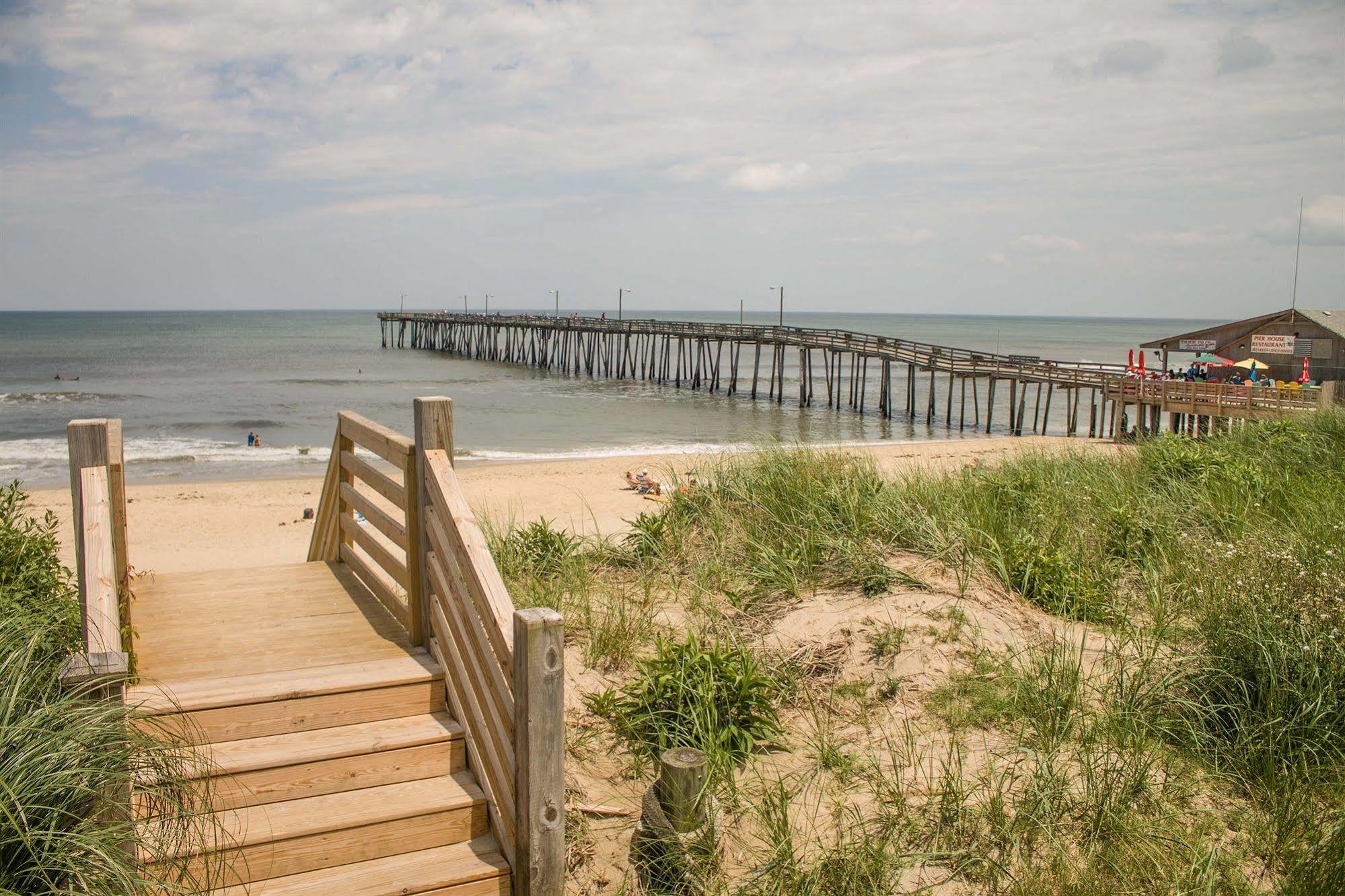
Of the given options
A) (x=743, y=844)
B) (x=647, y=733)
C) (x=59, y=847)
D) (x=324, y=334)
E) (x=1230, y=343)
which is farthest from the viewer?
(x=324, y=334)

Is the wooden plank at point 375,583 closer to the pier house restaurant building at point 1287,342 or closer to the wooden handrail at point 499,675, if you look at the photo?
the wooden handrail at point 499,675

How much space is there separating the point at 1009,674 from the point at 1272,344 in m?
28.7

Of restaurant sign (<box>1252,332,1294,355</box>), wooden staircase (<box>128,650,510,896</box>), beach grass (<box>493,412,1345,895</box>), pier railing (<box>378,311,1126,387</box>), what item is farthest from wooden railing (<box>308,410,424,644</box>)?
restaurant sign (<box>1252,332,1294,355</box>)

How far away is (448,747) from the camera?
13.7ft

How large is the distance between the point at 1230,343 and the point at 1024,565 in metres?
28.2

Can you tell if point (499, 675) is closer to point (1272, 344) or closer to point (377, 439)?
point (377, 439)

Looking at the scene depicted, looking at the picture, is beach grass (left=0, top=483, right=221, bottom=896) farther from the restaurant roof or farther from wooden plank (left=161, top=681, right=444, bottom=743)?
the restaurant roof

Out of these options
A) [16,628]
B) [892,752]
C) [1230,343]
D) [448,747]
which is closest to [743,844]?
[892,752]

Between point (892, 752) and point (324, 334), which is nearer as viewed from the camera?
point (892, 752)

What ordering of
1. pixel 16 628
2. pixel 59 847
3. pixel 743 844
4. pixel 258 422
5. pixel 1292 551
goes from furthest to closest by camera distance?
pixel 258 422, pixel 1292 551, pixel 743 844, pixel 16 628, pixel 59 847

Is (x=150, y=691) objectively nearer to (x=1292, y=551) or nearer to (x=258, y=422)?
(x=1292, y=551)

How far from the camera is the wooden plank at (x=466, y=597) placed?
3668 millimetres

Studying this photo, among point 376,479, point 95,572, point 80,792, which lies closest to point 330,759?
point 95,572

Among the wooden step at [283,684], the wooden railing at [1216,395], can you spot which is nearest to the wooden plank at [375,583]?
the wooden step at [283,684]
